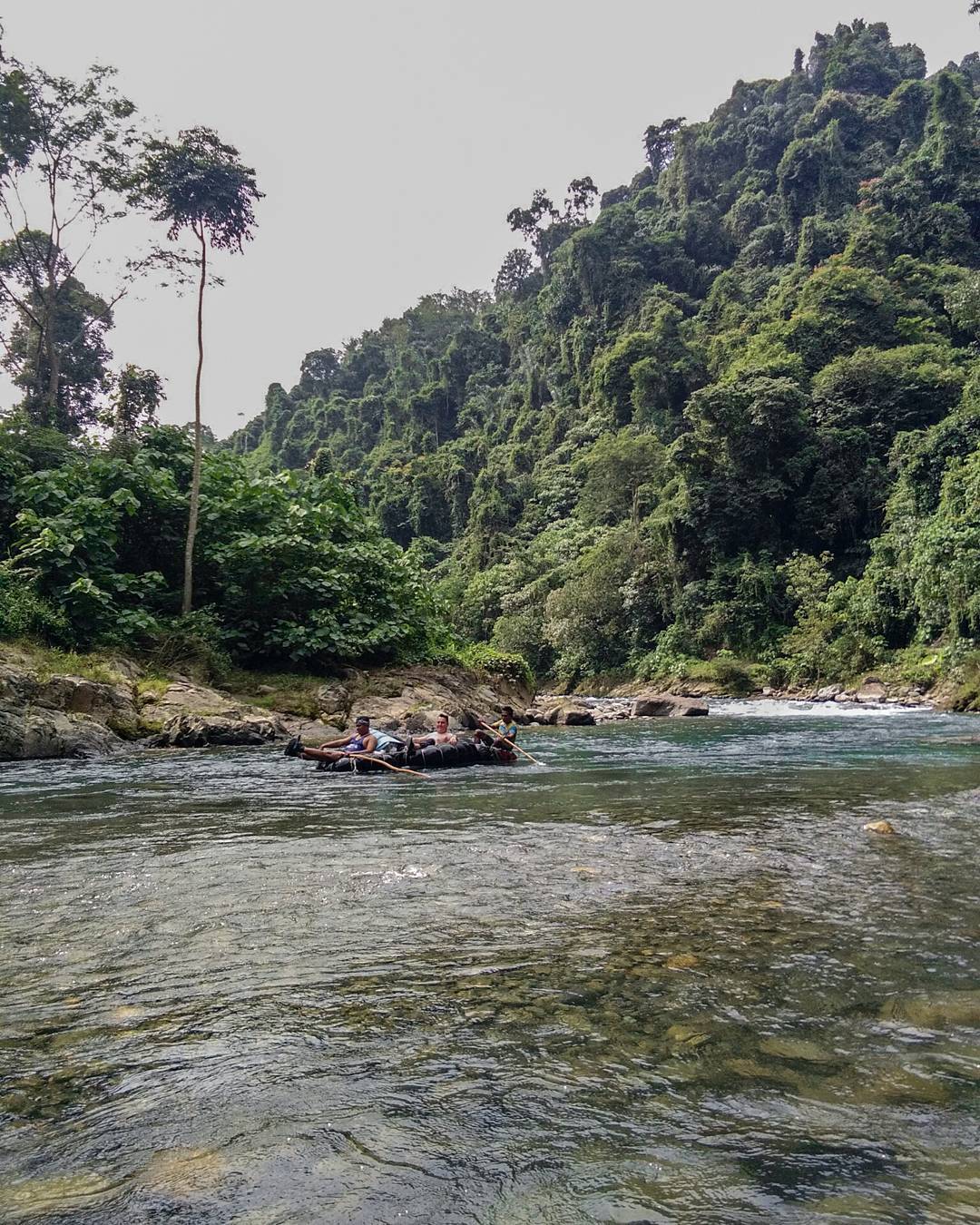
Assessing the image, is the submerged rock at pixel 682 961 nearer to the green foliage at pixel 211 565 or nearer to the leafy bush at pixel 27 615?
the leafy bush at pixel 27 615

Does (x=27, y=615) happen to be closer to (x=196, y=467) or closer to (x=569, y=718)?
(x=196, y=467)

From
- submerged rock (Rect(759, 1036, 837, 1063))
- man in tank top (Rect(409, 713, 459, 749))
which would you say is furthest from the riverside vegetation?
submerged rock (Rect(759, 1036, 837, 1063))

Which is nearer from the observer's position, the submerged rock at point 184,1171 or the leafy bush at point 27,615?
the submerged rock at point 184,1171

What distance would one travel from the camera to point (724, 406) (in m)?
41.3

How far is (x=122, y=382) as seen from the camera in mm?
31047

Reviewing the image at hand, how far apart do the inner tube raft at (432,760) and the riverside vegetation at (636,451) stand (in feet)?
24.6

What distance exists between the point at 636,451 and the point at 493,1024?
50.5m

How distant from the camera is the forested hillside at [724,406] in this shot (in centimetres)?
3797

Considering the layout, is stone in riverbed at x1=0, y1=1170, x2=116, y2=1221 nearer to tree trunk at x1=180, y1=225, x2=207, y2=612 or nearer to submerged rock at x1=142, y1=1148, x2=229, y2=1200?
submerged rock at x1=142, y1=1148, x2=229, y2=1200

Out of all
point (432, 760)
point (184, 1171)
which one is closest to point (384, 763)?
point (432, 760)

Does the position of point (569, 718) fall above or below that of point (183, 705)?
below

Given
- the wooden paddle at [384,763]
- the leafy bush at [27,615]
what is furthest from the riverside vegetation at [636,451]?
the wooden paddle at [384,763]

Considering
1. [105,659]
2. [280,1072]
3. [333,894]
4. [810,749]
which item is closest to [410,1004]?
[280,1072]

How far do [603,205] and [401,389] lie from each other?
31.7 metres
